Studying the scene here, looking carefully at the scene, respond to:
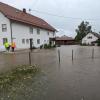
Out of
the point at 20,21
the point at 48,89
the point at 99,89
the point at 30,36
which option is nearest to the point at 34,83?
the point at 48,89

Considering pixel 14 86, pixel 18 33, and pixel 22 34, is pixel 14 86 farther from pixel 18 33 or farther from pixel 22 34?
pixel 22 34

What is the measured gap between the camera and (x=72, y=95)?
755 centimetres

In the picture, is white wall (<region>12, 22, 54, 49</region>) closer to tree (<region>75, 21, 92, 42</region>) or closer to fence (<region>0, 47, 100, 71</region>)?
fence (<region>0, 47, 100, 71</region>)

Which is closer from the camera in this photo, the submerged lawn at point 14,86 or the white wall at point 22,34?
the submerged lawn at point 14,86

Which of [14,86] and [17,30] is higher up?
[17,30]

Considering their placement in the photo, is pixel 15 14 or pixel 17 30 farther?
pixel 15 14

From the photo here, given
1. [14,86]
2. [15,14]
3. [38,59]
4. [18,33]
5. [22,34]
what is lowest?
[14,86]

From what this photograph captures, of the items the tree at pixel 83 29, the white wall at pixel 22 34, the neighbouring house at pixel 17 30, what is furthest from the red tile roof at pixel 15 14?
the tree at pixel 83 29

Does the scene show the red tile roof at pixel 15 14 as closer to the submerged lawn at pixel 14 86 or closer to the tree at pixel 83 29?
the submerged lawn at pixel 14 86

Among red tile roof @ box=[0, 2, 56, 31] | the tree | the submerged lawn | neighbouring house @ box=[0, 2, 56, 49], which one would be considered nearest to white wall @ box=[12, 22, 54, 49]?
neighbouring house @ box=[0, 2, 56, 49]

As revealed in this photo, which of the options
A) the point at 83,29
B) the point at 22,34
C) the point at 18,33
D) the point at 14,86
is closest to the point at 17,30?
the point at 18,33

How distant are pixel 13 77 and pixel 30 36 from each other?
3085 centimetres

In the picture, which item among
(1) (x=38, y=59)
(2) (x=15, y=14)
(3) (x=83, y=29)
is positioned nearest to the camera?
(1) (x=38, y=59)

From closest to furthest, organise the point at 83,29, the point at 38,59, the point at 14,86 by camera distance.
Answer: the point at 14,86 → the point at 38,59 → the point at 83,29
